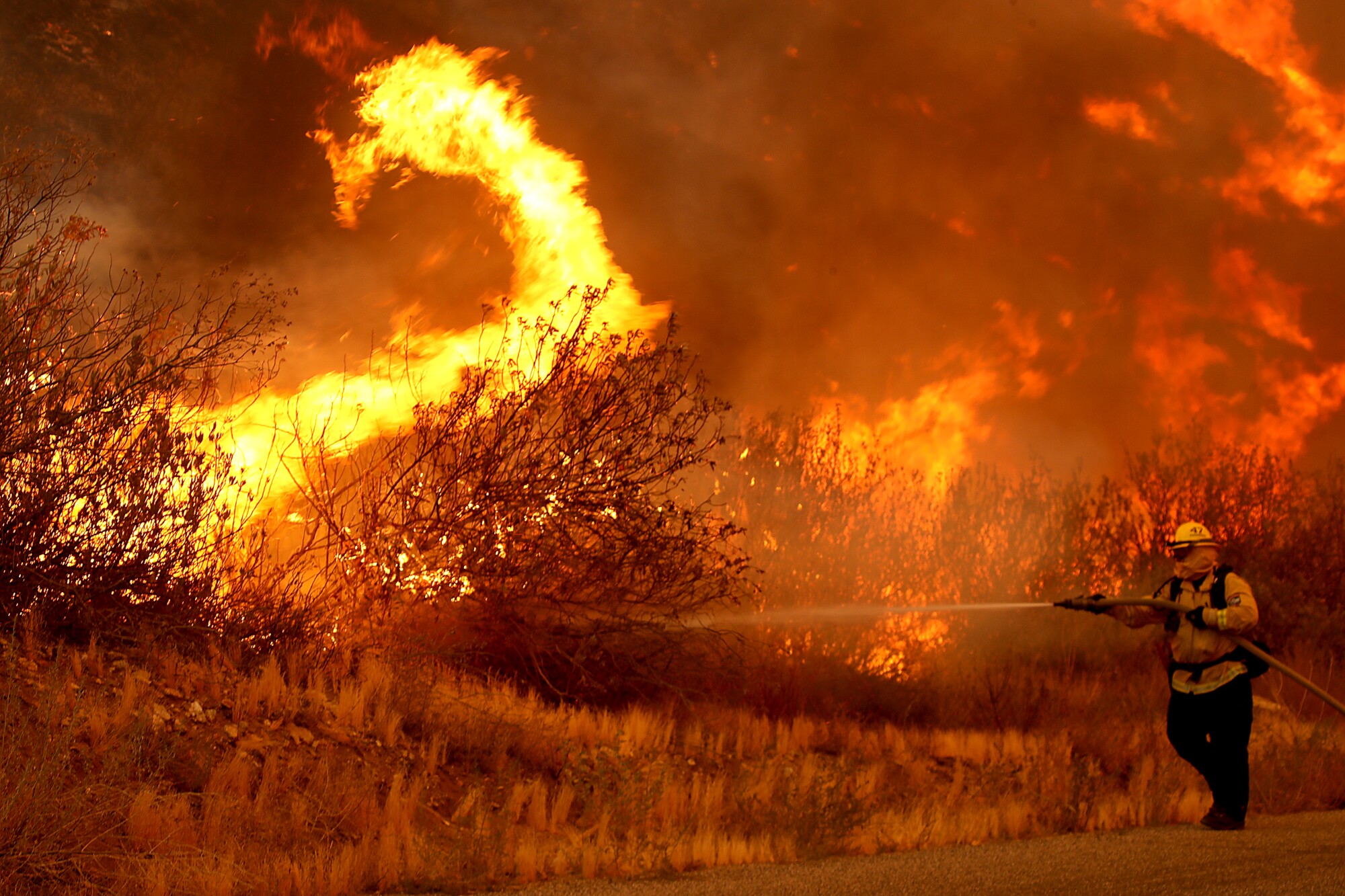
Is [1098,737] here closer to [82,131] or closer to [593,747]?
[593,747]

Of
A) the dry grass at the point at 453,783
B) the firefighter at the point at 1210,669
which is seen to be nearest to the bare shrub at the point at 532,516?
the dry grass at the point at 453,783

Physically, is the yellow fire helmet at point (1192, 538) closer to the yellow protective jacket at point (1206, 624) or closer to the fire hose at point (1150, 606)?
the yellow protective jacket at point (1206, 624)

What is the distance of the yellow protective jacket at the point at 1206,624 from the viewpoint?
24.1 ft

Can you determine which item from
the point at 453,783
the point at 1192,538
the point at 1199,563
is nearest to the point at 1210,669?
the point at 1199,563

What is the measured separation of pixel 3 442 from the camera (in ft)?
26.3

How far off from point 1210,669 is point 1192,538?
904 mm

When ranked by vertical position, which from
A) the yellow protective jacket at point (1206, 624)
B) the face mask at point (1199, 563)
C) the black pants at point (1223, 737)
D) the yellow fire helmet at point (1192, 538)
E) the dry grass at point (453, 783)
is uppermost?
the yellow fire helmet at point (1192, 538)

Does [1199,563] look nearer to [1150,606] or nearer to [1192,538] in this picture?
[1192,538]

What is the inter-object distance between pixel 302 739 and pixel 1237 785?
6383 millimetres

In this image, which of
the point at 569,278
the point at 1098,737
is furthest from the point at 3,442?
the point at 1098,737

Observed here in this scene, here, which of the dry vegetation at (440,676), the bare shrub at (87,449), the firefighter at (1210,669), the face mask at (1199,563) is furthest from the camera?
the bare shrub at (87,449)

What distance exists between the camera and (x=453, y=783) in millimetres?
8273

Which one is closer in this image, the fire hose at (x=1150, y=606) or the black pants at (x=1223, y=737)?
the fire hose at (x=1150, y=606)

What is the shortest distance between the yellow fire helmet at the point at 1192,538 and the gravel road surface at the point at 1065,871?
6.29 ft
